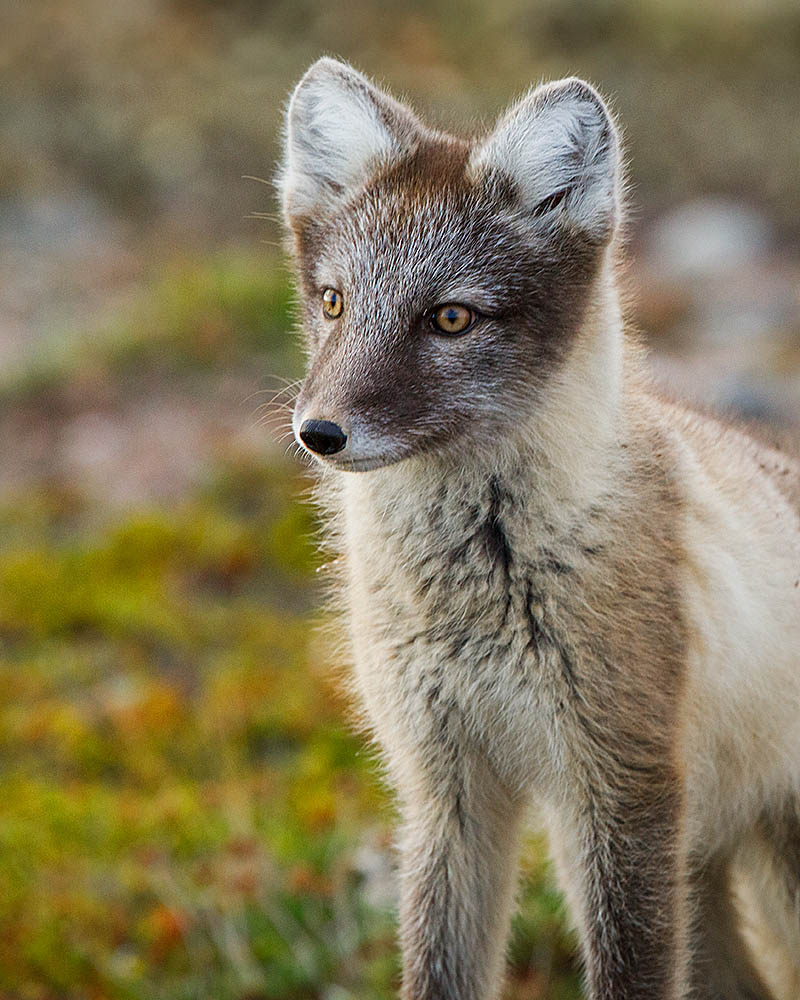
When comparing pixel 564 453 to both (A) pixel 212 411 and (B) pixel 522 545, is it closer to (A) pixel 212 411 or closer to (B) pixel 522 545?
(B) pixel 522 545

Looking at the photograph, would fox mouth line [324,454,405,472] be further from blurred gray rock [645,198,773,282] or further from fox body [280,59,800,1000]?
blurred gray rock [645,198,773,282]

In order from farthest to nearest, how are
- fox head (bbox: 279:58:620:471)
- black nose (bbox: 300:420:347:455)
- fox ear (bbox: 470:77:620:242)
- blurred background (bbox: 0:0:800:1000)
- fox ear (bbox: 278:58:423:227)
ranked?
blurred background (bbox: 0:0:800:1000) < fox ear (bbox: 278:58:423:227) < fox ear (bbox: 470:77:620:242) < fox head (bbox: 279:58:620:471) < black nose (bbox: 300:420:347:455)

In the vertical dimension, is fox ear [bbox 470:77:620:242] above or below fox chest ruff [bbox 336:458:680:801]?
above

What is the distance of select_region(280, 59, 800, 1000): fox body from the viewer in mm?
2992

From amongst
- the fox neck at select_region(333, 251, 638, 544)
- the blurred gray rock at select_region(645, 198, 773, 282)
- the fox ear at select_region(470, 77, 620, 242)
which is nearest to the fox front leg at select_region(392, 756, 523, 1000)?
the fox neck at select_region(333, 251, 638, 544)

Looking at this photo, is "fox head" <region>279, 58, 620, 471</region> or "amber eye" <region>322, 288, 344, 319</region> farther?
"amber eye" <region>322, 288, 344, 319</region>

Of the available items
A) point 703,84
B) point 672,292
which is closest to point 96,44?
point 703,84

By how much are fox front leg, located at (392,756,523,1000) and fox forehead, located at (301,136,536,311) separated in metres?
1.31

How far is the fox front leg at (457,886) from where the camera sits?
3.35m

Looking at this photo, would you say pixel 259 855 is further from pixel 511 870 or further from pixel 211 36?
pixel 211 36

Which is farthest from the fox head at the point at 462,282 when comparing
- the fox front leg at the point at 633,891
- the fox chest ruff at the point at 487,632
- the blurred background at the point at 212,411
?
the blurred background at the point at 212,411

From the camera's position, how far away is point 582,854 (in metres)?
3.11

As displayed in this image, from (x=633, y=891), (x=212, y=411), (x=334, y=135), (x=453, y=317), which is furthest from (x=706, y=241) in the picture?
(x=633, y=891)

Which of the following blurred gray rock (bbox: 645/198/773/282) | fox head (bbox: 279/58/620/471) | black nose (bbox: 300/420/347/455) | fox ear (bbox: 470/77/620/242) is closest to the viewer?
black nose (bbox: 300/420/347/455)
